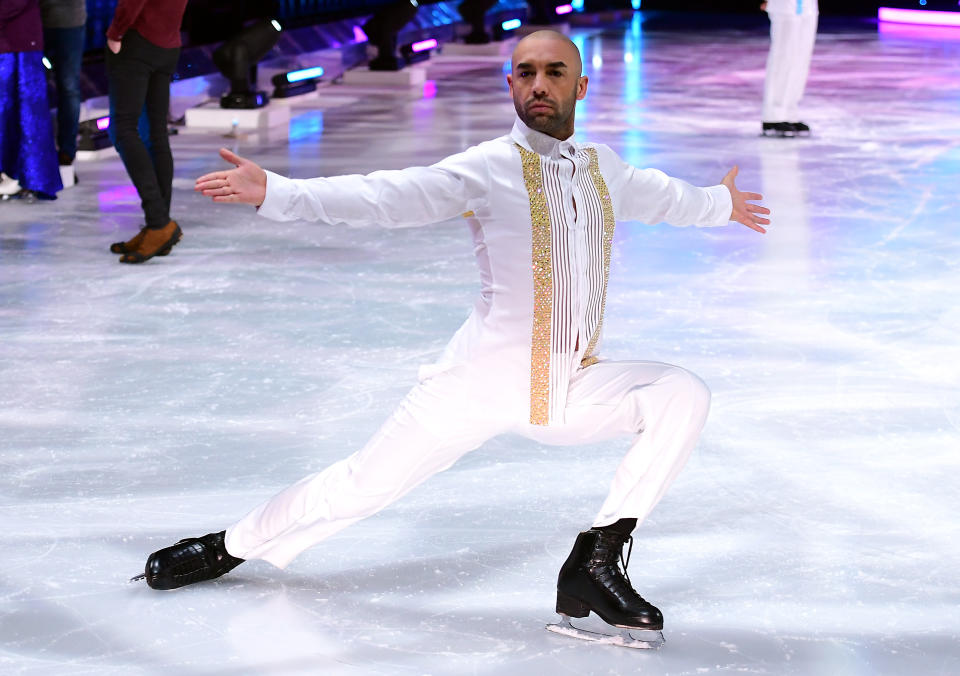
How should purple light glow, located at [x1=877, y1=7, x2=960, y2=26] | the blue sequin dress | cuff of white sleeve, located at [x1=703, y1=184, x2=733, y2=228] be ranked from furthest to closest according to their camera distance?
purple light glow, located at [x1=877, y1=7, x2=960, y2=26]
the blue sequin dress
cuff of white sleeve, located at [x1=703, y1=184, x2=733, y2=228]

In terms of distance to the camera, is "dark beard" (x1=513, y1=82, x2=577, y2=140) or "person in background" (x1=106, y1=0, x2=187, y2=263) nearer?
"dark beard" (x1=513, y1=82, x2=577, y2=140)

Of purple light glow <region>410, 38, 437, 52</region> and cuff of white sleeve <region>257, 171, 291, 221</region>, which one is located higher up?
cuff of white sleeve <region>257, 171, 291, 221</region>

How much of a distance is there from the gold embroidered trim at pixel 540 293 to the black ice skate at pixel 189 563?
650mm

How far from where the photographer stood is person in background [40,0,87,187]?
6863 mm

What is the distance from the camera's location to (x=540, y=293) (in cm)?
231

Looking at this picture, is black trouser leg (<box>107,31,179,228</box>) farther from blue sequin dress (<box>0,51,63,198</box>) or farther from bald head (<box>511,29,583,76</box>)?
bald head (<box>511,29,583,76</box>)

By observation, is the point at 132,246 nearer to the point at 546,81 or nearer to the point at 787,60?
the point at 546,81

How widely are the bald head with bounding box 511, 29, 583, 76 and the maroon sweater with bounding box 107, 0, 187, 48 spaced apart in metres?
2.88

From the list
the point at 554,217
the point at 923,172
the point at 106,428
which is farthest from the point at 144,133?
the point at 923,172

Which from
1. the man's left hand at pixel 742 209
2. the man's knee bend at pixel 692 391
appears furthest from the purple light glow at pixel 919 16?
the man's knee bend at pixel 692 391

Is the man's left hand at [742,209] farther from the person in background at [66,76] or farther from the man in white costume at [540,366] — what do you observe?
the person in background at [66,76]

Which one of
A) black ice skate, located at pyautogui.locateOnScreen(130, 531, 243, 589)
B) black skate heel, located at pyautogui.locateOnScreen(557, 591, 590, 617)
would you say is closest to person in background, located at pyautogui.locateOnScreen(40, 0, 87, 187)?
black ice skate, located at pyautogui.locateOnScreen(130, 531, 243, 589)

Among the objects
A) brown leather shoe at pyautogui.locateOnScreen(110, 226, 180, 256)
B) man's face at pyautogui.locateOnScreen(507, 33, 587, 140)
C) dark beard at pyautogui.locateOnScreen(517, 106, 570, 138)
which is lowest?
brown leather shoe at pyautogui.locateOnScreen(110, 226, 180, 256)

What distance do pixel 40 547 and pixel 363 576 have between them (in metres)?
0.66
